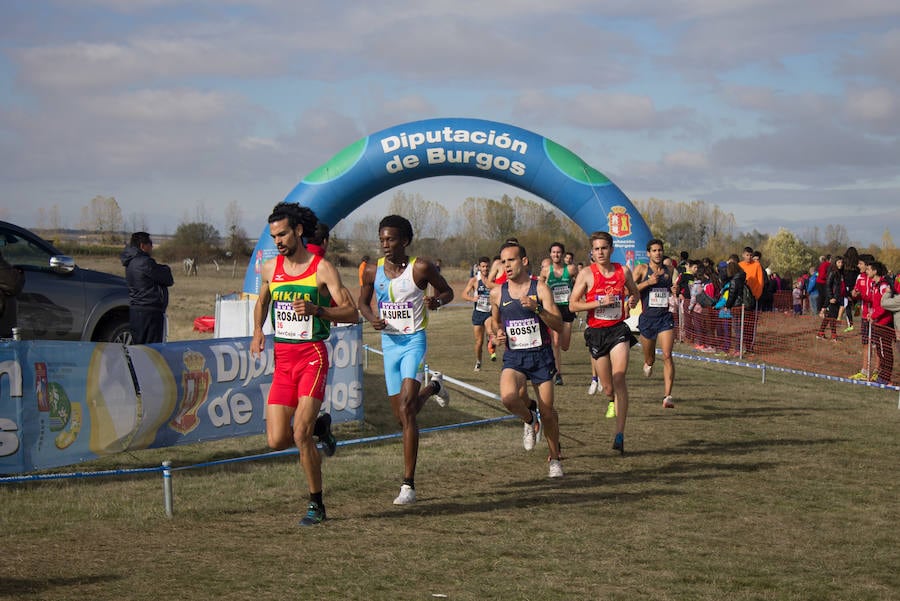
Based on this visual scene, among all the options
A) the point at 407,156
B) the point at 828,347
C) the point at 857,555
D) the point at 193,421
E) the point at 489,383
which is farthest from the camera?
the point at 407,156

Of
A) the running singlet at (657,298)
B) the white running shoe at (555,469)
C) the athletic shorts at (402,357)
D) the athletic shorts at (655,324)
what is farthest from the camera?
the running singlet at (657,298)

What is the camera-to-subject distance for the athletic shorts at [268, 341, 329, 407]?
6531mm

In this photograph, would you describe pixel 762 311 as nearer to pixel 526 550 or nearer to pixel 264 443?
pixel 264 443

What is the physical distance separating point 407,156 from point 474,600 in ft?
56.0

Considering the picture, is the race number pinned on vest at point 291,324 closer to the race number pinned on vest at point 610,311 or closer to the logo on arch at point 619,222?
the race number pinned on vest at point 610,311

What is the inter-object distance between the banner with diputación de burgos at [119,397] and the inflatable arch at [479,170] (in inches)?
476

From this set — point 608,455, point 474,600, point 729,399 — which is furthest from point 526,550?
point 729,399

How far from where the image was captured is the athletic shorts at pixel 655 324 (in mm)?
11984

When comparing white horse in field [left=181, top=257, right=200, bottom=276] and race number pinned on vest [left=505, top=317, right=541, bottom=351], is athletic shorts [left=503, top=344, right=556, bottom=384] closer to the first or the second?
race number pinned on vest [left=505, top=317, right=541, bottom=351]

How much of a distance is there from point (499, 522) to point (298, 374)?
5.87ft

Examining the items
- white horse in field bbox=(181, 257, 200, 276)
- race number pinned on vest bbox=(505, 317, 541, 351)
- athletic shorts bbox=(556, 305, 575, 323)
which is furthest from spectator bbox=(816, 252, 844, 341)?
white horse in field bbox=(181, 257, 200, 276)

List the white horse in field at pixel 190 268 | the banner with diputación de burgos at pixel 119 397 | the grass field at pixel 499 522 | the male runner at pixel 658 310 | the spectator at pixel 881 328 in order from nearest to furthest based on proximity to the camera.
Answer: the grass field at pixel 499 522 → the banner with diputación de burgos at pixel 119 397 → the male runner at pixel 658 310 → the spectator at pixel 881 328 → the white horse in field at pixel 190 268

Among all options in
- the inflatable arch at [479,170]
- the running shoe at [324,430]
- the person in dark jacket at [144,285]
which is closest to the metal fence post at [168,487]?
the running shoe at [324,430]

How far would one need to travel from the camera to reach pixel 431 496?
7.56 metres
